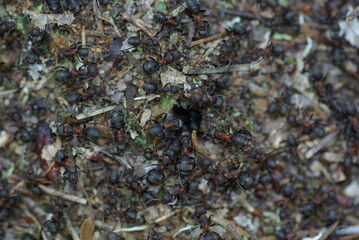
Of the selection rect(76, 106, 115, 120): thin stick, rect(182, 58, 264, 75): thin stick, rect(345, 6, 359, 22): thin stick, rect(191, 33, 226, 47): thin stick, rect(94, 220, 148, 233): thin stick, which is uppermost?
rect(345, 6, 359, 22): thin stick

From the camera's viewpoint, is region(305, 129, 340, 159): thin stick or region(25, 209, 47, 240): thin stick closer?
region(25, 209, 47, 240): thin stick

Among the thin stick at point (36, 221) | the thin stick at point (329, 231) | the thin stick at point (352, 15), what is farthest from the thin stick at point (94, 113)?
the thin stick at point (352, 15)

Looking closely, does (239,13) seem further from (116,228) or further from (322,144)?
(116,228)

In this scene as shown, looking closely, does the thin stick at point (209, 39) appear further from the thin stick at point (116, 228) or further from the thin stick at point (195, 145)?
the thin stick at point (116, 228)

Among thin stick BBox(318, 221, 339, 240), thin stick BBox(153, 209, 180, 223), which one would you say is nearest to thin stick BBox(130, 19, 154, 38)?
thin stick BBox(153, 209, 180, 223)

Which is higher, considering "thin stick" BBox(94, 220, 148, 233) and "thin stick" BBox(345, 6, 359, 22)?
"thin stick" BBox(345, 6, 359, 22)

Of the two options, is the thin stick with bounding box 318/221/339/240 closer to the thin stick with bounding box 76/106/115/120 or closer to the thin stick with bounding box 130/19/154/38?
the thin stick with bounding box 76/106/115/120

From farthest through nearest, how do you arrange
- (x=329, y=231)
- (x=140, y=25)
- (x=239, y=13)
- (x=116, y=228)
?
(x=239, y=13)
(x=329, y=231)
(x=116, y=228)
(x=140, y=25)

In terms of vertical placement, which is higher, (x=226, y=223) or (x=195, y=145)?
(x=195, y=145)

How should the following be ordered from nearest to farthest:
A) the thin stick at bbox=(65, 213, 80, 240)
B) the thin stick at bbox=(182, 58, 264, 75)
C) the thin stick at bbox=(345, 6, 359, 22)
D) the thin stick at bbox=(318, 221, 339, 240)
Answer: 1. the thin stick at bbox=(182, 58, 264, 75)
2. the thin stick at bbox=(65, 213, 80, 240)
3. the thin stick at bbox=(318, 221, 339, 240)
4. the thin stick at bbox=(345, 6, 359, 22)

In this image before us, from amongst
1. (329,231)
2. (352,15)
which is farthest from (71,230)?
(352,15)

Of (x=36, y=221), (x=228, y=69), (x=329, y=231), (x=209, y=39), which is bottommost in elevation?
(x=329, y=231)
